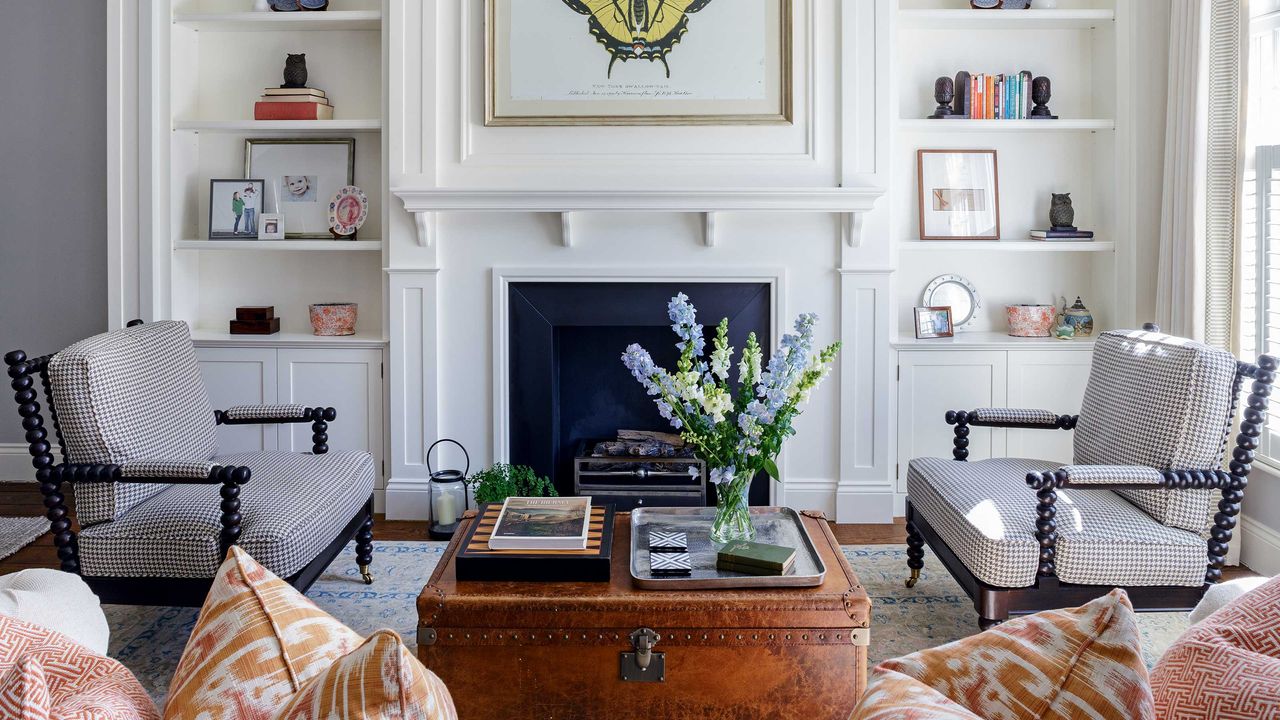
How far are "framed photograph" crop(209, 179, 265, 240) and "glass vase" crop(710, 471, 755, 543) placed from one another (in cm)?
280

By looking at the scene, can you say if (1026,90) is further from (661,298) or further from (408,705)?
(408,705)

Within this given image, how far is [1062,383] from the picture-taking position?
14.0ft

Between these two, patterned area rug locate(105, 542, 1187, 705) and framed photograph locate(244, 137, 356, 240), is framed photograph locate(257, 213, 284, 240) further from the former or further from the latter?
patterned area rug locate(105, 542, 1187, 705)

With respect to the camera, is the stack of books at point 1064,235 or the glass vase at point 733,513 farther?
the stack of books at point 1064,235

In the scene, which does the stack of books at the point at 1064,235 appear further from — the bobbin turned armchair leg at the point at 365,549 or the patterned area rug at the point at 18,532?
the patterned area rug at the point at 18,532

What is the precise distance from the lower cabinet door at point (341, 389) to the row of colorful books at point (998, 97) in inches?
107

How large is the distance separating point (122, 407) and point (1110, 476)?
2.69 m

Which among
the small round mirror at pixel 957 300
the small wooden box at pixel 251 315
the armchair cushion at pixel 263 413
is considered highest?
the small round mirror at pixel 957 300

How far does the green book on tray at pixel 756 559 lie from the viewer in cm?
230

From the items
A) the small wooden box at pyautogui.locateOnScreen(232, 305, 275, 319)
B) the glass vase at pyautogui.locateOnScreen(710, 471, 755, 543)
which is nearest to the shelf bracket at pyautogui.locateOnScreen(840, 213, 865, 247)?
the glass vase at pyautogui.locateOnScreen(710, 471, 755, 543)

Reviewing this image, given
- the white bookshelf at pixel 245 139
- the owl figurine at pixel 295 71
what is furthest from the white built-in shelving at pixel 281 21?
the owl figurine at pixel 295 71

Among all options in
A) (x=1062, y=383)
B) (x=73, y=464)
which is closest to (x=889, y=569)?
(x=1062, y=383)

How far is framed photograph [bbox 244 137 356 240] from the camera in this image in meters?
4.46

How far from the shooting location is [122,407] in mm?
2814
